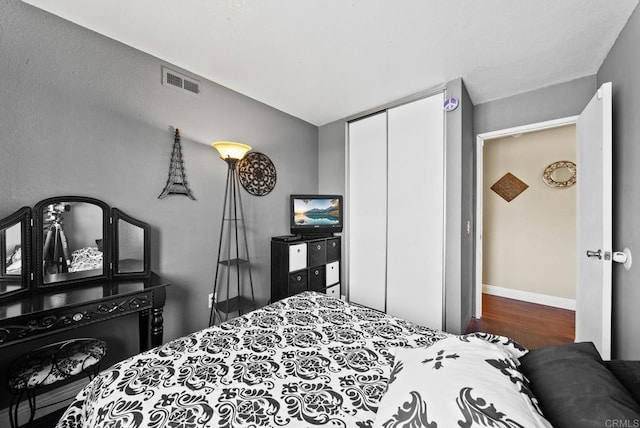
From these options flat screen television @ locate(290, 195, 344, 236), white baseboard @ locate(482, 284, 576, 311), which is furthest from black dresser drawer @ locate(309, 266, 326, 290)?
white baseboard @ locate(482, 284, 576, 311)

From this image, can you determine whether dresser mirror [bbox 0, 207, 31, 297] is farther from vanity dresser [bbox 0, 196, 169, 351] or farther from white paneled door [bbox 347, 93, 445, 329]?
white paneled door [bbox 347, 93, 445, 329]

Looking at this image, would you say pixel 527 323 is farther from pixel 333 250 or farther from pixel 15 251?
pixel 15 251

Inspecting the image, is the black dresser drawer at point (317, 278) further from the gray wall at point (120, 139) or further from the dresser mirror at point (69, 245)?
the dresser mirror at point (69, 245)

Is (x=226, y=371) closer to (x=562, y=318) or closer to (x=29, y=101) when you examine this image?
(x=29, y=101)

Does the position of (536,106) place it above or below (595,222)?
above

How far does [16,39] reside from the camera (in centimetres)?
154

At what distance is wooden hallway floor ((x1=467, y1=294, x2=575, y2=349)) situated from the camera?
99.1 inches

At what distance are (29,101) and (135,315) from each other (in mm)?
1668

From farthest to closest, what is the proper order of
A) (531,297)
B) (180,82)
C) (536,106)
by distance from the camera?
(531,297) → (536,106) → (180,82)

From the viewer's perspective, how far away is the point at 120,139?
193cm

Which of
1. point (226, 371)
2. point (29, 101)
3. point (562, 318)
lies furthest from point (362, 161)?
point (562, 318)

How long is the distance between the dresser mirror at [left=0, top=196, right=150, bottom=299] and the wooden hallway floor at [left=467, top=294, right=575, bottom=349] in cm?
343

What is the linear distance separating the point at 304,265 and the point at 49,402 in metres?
2.19

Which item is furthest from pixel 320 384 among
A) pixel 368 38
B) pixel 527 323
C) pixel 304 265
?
pixel 527 323
